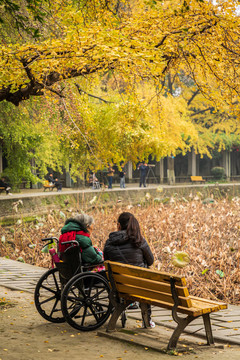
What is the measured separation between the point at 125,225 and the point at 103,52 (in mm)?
1996

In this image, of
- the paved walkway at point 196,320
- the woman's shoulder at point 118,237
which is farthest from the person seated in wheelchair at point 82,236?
the paved walkway at point 196,320

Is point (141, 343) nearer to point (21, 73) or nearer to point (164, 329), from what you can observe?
point (164, 329)

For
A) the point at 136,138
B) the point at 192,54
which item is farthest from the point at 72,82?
the point at 136,138

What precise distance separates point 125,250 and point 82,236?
1.67ft

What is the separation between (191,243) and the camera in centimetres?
1122

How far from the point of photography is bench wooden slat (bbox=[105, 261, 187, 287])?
4.77 m

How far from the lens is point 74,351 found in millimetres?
4883

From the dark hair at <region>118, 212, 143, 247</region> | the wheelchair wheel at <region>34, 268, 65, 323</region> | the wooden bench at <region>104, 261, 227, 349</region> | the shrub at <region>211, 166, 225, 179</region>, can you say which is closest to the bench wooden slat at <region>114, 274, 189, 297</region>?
the wooden bench at <region>104, 261, 227, 349</region>

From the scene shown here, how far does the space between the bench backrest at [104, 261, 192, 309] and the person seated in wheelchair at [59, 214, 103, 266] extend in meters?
0.48

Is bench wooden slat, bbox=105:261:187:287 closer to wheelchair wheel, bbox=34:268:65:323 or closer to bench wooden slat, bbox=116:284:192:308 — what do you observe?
bench wooden slat, bbox=116:284:192:308

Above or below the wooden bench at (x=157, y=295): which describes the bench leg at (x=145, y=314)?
below

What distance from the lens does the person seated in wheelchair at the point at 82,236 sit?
584 centimetres

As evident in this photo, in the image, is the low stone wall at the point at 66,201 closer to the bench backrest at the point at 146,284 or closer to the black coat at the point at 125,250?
the black coat at the point at 125,250

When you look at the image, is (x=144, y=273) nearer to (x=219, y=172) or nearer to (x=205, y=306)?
(x=205, y=306)
